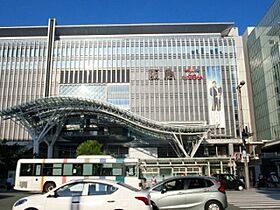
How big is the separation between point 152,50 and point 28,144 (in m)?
32.9

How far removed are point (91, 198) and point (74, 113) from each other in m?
48.3

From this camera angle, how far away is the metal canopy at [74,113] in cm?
5072

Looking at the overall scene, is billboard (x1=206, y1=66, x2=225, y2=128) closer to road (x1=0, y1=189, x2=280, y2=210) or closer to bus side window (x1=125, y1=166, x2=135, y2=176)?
bus side window (x1=125, y1=166, x2=135, y2=176)

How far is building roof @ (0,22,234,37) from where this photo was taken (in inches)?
2977

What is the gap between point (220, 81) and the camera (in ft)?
219

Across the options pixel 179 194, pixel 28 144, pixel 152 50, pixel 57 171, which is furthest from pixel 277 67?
pixel 28 144

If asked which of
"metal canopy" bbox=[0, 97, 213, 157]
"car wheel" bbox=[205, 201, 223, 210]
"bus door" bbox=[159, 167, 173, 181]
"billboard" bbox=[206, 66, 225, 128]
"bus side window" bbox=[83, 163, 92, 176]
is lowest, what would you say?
"car wheel" bbox=[205, 201, 223, 210]

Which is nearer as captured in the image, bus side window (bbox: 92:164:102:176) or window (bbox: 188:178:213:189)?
window (bbox: 188:178:213:189)

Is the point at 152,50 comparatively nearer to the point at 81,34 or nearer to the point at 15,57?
the point at 81,34

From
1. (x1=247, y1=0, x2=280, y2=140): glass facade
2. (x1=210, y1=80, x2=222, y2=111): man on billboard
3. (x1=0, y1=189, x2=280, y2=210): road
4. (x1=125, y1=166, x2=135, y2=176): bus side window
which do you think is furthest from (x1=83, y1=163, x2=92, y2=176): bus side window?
(x1=210, y1=80, x2=222, y2=111): man on billboard

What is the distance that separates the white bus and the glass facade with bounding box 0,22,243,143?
40.9 meters

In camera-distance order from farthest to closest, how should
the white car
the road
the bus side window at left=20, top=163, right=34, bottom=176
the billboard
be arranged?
the billboard < the bus side window at left=20, top=163, right=34, bottom=176 < the road < the white car

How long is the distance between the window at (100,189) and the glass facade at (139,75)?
5635cm

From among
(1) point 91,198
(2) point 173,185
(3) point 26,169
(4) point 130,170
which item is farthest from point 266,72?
(1) point 91,198
